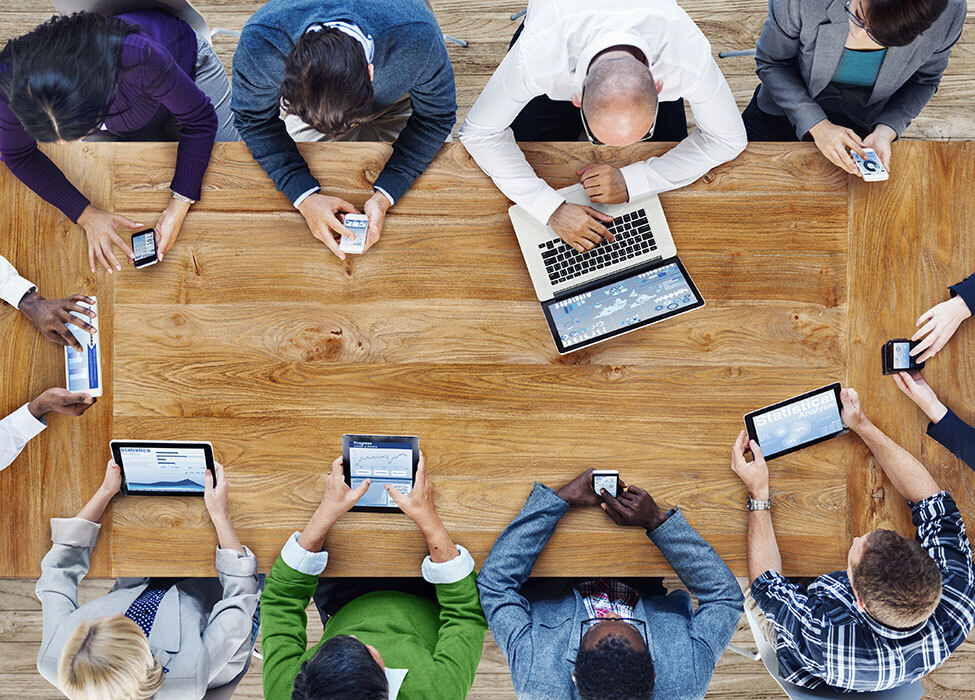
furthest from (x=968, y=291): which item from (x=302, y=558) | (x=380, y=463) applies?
(x=302, y=558)

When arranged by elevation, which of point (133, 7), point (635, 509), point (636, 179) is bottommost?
point (635, 509)

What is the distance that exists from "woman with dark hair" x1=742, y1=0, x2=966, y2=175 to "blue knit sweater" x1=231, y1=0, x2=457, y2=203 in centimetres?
87

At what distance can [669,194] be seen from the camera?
1.71 meters

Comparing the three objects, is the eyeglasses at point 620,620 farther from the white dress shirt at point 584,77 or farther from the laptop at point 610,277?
the white dress shirt at point 584,77

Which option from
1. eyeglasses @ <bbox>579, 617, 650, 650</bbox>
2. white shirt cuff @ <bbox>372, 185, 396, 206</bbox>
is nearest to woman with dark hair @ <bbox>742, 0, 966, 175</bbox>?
white shirt cuff @ <bbox>372, 185, 396, 206</bbox>

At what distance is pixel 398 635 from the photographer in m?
1.71

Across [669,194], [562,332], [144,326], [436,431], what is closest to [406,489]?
[436,431]

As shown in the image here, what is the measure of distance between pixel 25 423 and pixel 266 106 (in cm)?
96

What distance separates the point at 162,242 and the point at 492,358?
0.85 meters

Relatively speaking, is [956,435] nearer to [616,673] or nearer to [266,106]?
[616,673]

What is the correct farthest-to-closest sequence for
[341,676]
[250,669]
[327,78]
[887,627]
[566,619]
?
[250,669] → [566,619] → [887,627] → [341,676] → [327,78]

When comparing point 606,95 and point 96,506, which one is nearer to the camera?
point 606,95

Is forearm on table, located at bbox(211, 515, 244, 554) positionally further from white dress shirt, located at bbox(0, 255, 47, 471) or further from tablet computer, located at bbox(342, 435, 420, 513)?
white dress shirt, located at bbox(0, 255, 47, 471)

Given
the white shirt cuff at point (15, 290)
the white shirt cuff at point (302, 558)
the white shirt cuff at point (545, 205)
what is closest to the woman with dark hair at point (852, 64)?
the white shirt cuff at point (545, 205)
